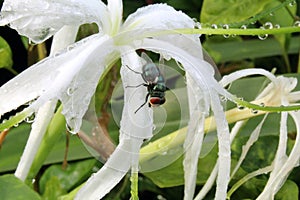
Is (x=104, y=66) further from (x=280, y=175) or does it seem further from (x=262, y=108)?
(x=280, y=175)

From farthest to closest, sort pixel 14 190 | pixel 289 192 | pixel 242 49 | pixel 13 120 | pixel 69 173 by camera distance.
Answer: pixel 242 49, pixel 69 173, pixel 289 192, pixel 14 190, pixel 13 120

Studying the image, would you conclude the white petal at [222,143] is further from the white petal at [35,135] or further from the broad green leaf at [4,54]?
the broad green leaf at [4,54]

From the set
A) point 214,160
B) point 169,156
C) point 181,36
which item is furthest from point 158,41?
point 214,160

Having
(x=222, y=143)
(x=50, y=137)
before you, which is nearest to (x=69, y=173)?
(x=50, y=137)

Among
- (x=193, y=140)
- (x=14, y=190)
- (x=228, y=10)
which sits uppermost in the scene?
(x=228, y=10)

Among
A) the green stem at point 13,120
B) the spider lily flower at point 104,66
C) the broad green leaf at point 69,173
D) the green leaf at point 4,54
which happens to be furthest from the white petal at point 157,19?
the broad green leaf at point 69,173

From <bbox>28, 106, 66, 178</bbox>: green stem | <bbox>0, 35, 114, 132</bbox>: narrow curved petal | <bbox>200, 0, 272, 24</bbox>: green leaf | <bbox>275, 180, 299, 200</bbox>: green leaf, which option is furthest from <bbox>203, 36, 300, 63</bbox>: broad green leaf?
<bbox>0, 35, 114, 132</bbox>: narrow curved petal

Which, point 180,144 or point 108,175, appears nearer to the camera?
point 108,175
